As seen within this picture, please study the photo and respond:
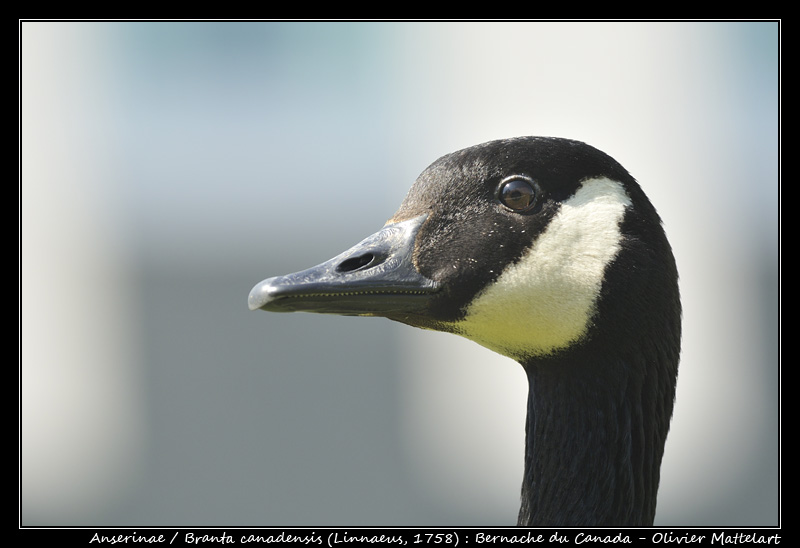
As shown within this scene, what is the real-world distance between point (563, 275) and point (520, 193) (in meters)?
0.25

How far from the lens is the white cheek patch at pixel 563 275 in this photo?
2008 mm

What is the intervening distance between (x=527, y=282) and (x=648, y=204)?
400mm

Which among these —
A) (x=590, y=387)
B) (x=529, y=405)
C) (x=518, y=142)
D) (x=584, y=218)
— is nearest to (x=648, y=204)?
(x=584, y=218)

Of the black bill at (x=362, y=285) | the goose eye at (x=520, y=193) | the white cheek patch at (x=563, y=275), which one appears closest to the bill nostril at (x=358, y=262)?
the black bill at (x=362, y=285)

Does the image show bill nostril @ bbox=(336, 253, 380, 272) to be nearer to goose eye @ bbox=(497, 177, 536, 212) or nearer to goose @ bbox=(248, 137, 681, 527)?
goose @ bbox=(248, 137, 681, 527)

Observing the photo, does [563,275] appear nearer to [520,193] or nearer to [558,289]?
[558,289]

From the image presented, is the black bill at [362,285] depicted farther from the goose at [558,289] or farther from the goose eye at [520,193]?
the goose eye at [520,193]

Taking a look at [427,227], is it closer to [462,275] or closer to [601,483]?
[462,275]

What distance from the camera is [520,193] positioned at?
206 centimetres

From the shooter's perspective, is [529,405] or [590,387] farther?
[529,405]

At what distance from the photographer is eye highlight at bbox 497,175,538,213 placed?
2055 millimetres

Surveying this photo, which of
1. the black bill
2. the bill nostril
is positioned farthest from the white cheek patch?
the bill nostril

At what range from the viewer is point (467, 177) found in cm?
210

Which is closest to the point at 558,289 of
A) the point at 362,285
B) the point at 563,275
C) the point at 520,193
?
the point at 563,275
